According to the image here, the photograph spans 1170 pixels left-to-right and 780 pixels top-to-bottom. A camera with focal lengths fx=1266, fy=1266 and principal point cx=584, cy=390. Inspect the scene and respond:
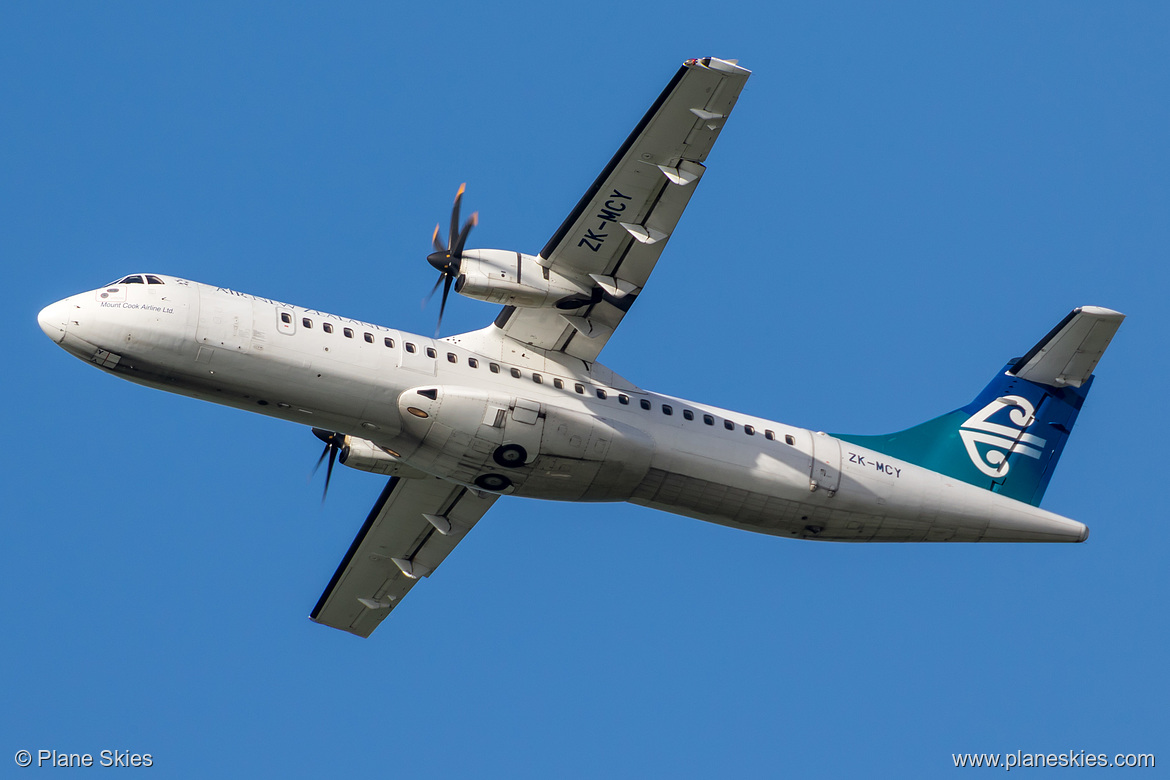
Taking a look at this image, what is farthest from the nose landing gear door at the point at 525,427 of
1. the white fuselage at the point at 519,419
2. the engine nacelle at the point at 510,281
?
the engine nacelle at the point at 510,281

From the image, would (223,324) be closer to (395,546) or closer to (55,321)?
(55,321)

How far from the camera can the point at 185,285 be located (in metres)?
21.2

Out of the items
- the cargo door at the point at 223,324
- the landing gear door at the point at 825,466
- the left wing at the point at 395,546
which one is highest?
the landing gear door at the point at 825,466

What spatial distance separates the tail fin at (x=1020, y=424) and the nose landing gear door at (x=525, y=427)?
6.92m

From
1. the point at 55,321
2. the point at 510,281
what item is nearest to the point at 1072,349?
the point at 510,281

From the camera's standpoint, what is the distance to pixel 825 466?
79.3 ft

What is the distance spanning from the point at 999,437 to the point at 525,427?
1072 centimetres

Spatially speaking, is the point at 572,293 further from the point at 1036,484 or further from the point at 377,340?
the point at 1036,484

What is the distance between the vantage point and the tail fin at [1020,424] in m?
25.6

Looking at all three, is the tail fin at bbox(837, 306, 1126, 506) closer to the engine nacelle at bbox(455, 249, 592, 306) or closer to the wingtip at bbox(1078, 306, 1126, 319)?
the wingtip at bbox(1078, 306, 1126, 319)

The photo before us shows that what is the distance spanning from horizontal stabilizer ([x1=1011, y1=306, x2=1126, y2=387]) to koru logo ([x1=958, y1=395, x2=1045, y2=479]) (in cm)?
68

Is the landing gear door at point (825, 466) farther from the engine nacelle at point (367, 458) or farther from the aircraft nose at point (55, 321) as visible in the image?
the aircraft nose at point (55, 321)

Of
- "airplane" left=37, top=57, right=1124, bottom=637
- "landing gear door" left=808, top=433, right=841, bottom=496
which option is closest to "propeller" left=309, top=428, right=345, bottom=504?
"airplane" left=37, top=57, right=1124, bottom=637

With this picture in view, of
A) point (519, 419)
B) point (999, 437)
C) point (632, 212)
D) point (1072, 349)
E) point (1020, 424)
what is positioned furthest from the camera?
point (1020, 424)
